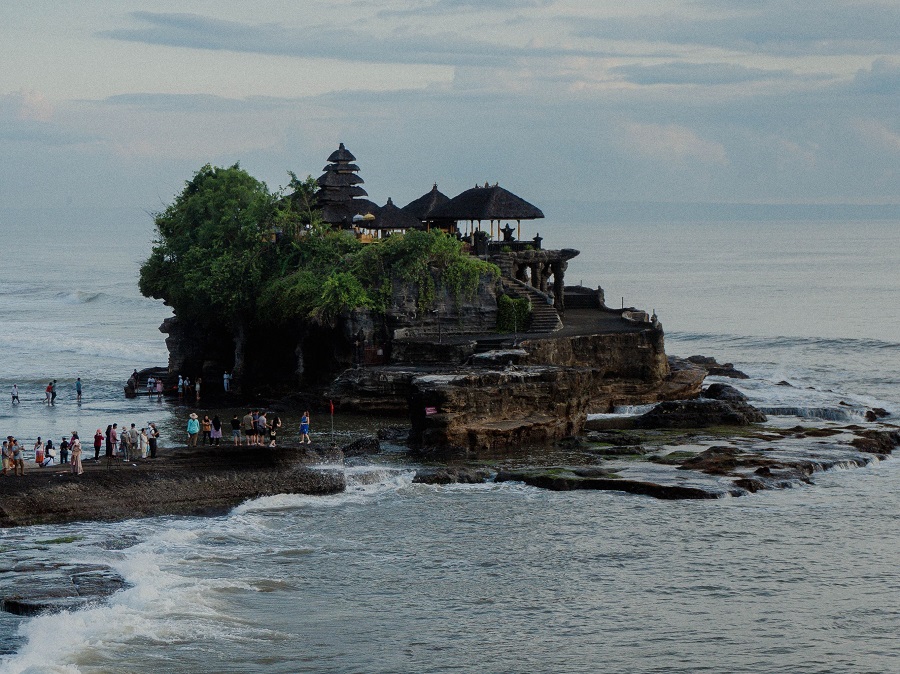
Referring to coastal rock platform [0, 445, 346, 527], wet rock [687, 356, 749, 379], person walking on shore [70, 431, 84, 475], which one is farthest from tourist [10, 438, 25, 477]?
wet rock [687, 356, 749, 379]

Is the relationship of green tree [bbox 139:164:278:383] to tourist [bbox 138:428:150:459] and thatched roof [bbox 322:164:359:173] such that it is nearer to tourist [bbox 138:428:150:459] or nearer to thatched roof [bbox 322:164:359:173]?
thatched roof [bbox 322:164:359:173]

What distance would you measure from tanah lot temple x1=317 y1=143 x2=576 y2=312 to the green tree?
3.82 meters

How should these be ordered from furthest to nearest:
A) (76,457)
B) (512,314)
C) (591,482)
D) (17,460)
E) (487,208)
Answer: (487,208) → (512,314) → (591,482) → (76,457) → (17,460)

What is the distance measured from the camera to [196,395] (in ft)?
189

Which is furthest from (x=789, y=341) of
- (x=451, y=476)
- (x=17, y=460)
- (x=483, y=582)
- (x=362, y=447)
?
(x=17, y=460)

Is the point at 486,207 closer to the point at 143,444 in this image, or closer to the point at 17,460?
the point at 143,444

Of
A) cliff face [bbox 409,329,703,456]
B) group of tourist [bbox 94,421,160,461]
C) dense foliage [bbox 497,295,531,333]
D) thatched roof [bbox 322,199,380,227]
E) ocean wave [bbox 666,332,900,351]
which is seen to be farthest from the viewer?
ocean wave [bbox 666,332,900,351]

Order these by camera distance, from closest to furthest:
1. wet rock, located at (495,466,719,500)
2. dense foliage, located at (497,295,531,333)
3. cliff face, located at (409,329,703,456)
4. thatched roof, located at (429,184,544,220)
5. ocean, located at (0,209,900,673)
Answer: ocean, located at (0,209,900,673) < wet rock, located at (495,466,719,500) < cliff face, located at (409,329,703,456) < dense foliage, located at (497,295,531,333) < thatched roof, located at (429,184,544,220)

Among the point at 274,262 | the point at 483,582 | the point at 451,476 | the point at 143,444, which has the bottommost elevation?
the point at 483,582

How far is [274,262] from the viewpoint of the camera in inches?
2322

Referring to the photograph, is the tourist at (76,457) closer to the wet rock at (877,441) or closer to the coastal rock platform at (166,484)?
the coastal rock platform at (166,484)

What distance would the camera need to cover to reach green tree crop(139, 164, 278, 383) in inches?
2259

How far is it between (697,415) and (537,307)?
10587mm

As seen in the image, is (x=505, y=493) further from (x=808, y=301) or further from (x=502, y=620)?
(x=808, y=301)
